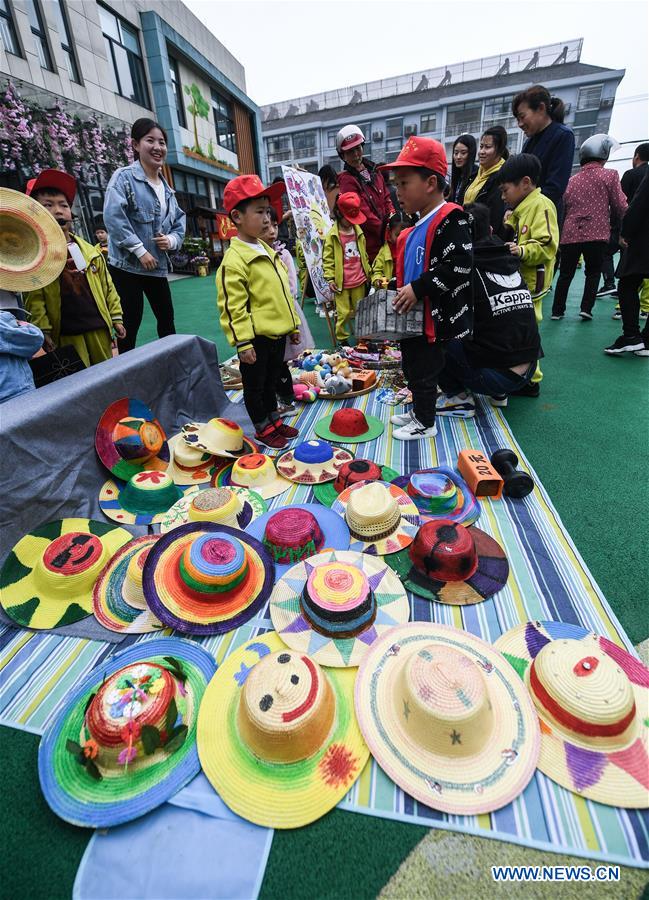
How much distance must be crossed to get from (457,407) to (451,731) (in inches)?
95.5

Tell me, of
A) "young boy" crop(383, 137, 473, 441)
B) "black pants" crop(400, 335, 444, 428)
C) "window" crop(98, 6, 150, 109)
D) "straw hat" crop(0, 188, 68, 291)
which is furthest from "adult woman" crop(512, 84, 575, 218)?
"window" crop(98, 6, 150, 109)

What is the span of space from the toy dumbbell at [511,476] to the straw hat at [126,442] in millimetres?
1989

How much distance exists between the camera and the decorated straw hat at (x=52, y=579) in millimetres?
1552

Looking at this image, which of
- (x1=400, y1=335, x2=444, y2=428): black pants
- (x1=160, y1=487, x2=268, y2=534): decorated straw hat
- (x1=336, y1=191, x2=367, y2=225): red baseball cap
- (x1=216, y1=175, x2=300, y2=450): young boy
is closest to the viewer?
(x1=160, y1=487, x2=268, y2=534): decorated straw hat

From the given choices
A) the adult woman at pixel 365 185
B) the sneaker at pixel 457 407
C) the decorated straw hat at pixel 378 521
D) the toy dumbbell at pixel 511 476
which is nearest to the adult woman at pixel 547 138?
the adult woman at pixel 365 185

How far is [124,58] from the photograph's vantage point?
11.6 metres

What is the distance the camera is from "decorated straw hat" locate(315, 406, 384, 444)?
2836mm

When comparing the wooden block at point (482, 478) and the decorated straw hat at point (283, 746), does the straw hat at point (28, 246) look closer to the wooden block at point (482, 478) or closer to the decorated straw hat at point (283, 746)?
the decorated straw hat at point (283, 746)

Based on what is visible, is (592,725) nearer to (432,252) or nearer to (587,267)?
(432,252)

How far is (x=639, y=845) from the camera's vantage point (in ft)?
3.18

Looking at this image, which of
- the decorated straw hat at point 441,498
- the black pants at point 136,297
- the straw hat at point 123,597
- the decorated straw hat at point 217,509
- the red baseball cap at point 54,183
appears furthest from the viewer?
the black pants at point 136,297

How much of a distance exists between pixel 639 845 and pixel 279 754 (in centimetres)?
90

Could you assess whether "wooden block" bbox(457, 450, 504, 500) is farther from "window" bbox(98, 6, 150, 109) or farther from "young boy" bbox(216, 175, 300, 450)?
"window" bbox(98, 6, 150, 109)

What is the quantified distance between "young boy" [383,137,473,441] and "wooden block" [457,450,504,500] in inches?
30.8
